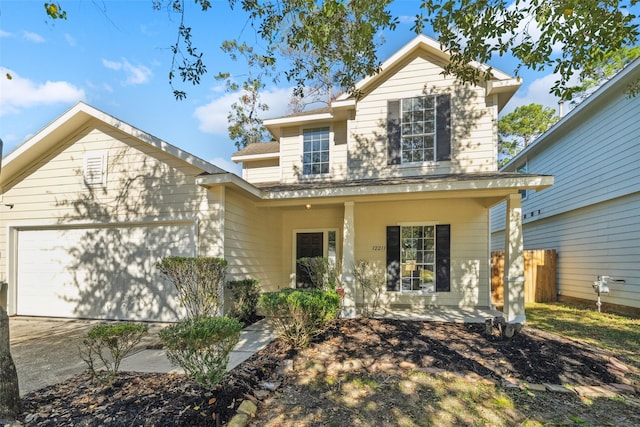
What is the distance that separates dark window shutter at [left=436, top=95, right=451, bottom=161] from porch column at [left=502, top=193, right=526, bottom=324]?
82.5 inches

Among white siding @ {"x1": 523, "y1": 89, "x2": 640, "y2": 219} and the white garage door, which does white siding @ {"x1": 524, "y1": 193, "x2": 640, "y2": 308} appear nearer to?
white siding @ {"x1": 523, "y1": 89, "x2": 640, "y2": 219}

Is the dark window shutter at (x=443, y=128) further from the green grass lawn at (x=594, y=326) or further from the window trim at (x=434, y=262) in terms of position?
the green grass lawn at (x=594, y=326)

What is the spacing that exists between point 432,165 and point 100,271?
8.42 meters

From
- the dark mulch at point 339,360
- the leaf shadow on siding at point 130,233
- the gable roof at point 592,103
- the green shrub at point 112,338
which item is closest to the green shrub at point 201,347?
the dark mulch at point 339,360

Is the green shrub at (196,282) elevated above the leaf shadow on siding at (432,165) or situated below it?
below

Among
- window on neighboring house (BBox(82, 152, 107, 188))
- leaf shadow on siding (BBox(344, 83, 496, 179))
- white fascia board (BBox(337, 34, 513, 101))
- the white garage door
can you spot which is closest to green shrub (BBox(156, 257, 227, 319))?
the white garage door

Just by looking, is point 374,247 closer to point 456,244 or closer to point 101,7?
point 456,244

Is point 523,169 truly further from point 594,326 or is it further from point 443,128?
point 594,326

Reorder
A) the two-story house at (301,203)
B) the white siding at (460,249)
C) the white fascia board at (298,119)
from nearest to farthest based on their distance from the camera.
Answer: the two-story house at (301,203), the white siding at (460,249), the white fascia board at (298,119)

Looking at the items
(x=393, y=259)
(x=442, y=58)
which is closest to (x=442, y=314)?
(x=393, y=259)

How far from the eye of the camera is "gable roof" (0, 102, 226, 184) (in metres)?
6.63

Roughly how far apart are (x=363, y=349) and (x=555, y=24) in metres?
5.30

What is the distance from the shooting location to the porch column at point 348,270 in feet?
23.1

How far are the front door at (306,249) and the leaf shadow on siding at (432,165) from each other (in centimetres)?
Result: 220
